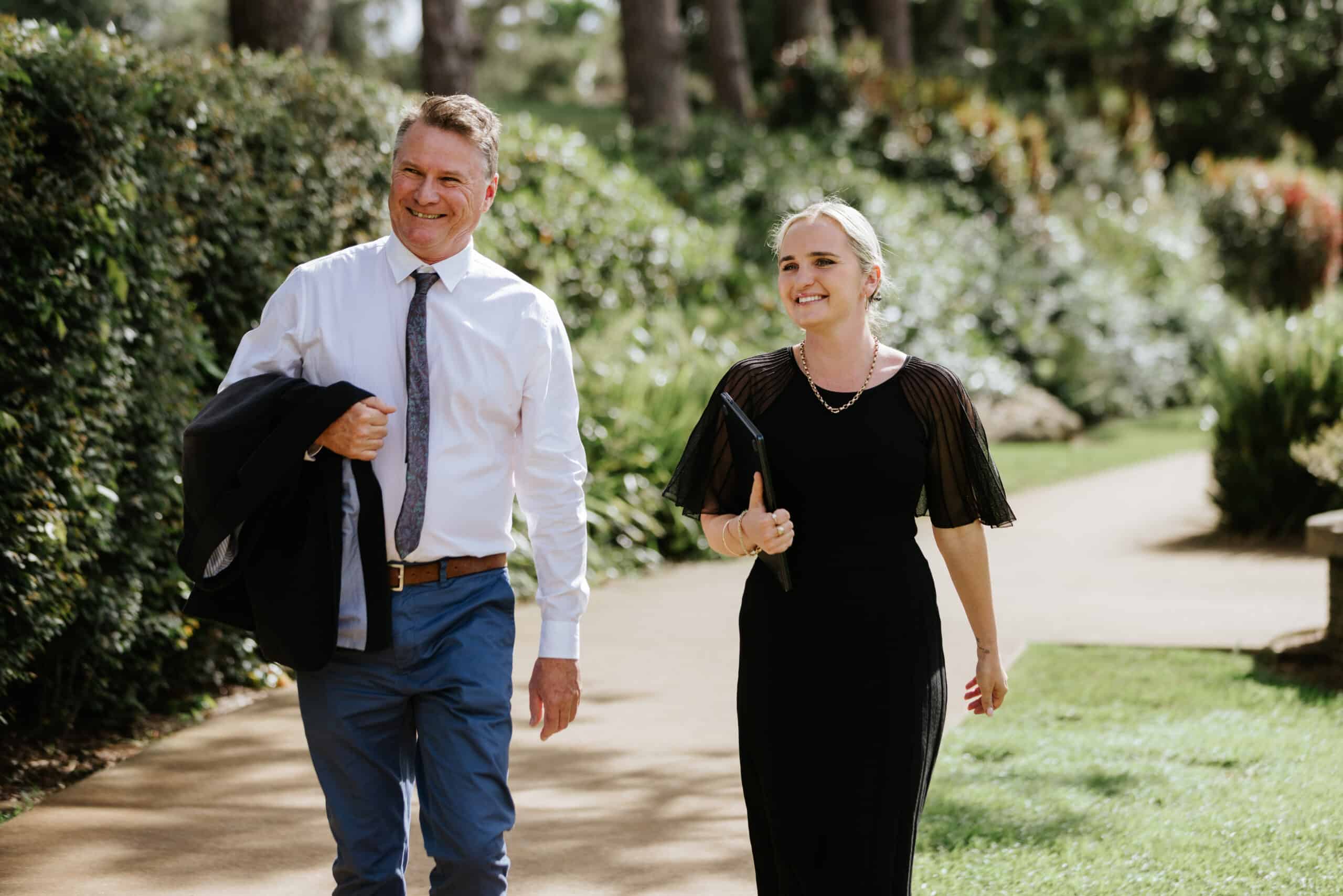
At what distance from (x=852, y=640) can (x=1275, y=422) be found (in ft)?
25.2

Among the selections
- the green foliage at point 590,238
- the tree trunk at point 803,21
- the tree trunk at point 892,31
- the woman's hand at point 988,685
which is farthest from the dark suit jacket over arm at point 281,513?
the tree trunk at point 892,31

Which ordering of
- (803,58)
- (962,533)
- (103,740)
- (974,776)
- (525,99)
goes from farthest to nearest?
1. (525,99)
2. (803,58)
3. (103,740)
4. (974,776)
5. (962,533)

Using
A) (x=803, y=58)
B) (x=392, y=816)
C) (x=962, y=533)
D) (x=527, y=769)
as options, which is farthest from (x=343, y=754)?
(x=803, y=58)

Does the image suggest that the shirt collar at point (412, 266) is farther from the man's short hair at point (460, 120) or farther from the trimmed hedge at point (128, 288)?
the trimmed hedge at point (128, 288)

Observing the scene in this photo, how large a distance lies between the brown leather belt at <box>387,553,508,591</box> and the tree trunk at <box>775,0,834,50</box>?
20.2 metres

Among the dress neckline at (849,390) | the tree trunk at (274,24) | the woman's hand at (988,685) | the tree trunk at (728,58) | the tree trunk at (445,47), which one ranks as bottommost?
the woman's hand at (988,685)

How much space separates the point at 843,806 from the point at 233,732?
10.7 ft

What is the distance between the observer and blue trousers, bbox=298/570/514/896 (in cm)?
302

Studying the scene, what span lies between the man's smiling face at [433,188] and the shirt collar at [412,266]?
0.02m

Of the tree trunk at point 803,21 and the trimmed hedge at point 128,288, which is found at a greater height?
the tree trunk at point 803,21

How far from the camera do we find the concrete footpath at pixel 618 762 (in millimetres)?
4277

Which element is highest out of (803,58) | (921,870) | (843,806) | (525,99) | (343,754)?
(525,99)

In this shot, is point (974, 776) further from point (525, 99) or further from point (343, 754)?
point (525, 99)

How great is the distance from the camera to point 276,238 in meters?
6.45
